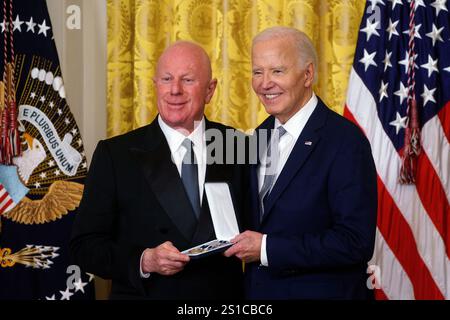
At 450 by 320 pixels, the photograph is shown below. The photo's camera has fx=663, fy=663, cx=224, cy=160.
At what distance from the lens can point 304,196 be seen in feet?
6.81

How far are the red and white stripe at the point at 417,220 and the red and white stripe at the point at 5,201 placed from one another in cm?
170

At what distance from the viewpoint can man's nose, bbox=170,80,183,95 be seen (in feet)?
7.25

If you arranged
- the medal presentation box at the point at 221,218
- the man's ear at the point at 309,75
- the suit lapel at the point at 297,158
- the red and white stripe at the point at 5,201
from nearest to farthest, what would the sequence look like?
1. the medal presentation box at the point at 221,218
2. the suit lapel at the point at 297,158
3. the man's ear at the point at 309,75
4. the red and white stripe at the point at 5,201

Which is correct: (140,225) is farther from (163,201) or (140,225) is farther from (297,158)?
(297,158)

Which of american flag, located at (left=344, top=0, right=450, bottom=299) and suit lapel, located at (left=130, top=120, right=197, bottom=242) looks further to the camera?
american flag, located at (left=344, top=0, right=450, bottom=299)

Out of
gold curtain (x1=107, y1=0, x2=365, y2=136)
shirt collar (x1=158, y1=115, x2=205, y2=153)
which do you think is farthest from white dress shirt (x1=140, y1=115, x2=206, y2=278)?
gold curtain (x1=107, y1=0, x2=365, y2=136)

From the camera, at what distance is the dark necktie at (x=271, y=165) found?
218cm

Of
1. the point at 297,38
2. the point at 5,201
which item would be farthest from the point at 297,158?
the point at 5,201

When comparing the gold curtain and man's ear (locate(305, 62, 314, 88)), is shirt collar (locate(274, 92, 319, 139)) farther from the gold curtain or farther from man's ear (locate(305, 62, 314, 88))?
the gold curtain

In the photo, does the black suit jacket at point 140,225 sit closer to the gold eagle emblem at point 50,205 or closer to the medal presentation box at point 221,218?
the medal presentation box at point 221,218

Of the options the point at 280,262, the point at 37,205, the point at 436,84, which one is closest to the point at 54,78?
the point at 37,205

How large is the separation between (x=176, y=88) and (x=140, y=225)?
18.5 inches

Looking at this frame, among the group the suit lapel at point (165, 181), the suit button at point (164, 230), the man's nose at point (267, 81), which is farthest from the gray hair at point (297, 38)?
the suit button at point (164, 230)

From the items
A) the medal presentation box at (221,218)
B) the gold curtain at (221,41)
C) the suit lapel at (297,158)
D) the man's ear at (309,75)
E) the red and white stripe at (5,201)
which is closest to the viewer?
the medal presentation box at (221,218)
